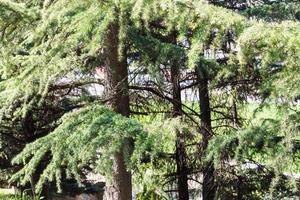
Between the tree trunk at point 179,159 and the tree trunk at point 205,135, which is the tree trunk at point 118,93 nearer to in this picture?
the tree trunk at point 205,135

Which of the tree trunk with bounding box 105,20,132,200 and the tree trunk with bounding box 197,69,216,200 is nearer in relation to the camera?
the tree trunk with bounding box 105,20,132,200

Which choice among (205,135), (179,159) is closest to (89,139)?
(205,135)

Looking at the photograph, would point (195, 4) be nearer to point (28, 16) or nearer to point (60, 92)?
point (28, 16)

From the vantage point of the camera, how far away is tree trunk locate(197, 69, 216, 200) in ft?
18.4

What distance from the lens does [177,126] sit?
387 cm

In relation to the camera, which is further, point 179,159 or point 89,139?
point 179,159

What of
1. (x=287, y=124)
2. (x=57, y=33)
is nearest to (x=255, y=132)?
(x=287, y=124)

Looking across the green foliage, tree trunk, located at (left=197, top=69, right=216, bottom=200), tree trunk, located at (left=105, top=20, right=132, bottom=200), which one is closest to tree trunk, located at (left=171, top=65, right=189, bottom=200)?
tree trunk, located at (left=197, top=69, right=216, bottom=200)

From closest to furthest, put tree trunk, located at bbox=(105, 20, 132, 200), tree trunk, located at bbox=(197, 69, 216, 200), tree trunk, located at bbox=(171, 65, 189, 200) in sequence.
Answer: tree trunk, located at bbox=(105, 20, 132, 200), tree trunk, located at bbox=(197, 69, 216, 200), tree trunk, located at bbox=(171, 65, 189, 200)

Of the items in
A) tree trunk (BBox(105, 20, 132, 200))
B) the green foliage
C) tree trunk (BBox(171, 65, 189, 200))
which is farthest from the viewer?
tree trunk (BBox(171, 65, 189, 200))

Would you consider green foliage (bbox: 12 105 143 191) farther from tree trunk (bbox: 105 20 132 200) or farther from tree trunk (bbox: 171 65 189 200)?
tree trunk (bbox: 171 65 189 200)

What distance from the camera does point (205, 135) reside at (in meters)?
5.57

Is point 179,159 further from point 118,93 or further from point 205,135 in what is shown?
point 118,93

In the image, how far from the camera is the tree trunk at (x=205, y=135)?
18.4 ft
